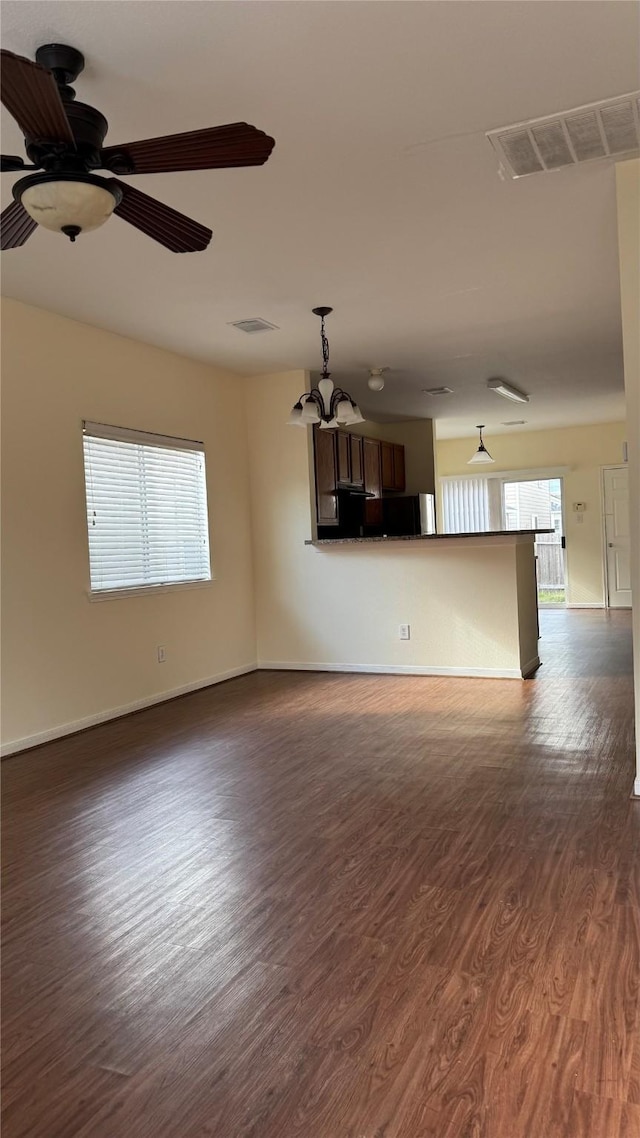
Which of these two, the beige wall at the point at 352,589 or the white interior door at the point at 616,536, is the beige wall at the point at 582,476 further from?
the beige wall at the point at 352,589

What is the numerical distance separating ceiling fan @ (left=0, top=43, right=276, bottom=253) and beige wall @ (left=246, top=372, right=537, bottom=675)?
13.6ft

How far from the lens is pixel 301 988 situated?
1908mm

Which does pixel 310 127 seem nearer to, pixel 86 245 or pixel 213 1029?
pixel 86 245

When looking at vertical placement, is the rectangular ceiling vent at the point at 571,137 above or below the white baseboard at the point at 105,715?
above

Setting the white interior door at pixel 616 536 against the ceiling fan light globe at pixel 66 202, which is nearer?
the ceiling fan light globe at pixel 66 202

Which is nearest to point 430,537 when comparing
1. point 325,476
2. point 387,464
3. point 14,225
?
point 325,476

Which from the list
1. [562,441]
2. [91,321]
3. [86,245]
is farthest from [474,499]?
[86,245]

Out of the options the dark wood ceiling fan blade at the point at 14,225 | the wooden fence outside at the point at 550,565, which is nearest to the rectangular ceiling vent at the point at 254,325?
the dark wood ceiling fan blade at the point at 14,225

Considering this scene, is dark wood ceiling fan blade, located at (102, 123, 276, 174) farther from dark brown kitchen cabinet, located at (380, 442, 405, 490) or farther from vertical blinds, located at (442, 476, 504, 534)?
vertical blinds, located at (442, 476, 504, 534)

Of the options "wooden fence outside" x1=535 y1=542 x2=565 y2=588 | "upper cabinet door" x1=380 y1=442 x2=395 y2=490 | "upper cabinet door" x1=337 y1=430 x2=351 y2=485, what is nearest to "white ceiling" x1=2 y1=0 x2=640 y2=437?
"upper cabinet door" x1=337 y1=430 x2=351 y2=485

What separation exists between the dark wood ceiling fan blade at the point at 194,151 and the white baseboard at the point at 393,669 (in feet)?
14.7

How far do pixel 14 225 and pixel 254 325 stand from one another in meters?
2.70

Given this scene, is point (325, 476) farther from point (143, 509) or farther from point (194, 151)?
point (194, 151)

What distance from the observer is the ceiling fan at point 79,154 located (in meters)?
1.89
